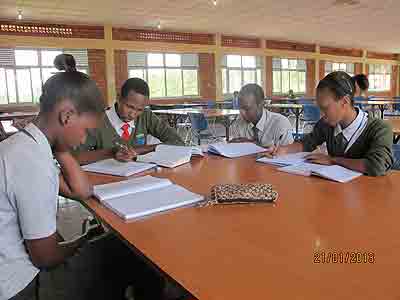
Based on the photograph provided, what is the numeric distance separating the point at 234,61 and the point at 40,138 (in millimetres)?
10804

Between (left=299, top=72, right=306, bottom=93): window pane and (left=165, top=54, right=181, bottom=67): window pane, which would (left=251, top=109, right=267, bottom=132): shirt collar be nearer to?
(left=165, top=54, right=181, bottom=67): window pane

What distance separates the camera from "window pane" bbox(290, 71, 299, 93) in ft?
42.3

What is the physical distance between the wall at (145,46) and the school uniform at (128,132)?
16.8 feet

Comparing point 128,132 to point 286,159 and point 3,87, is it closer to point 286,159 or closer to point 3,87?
point 286,159

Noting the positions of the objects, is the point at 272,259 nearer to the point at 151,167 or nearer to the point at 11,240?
the point at 11,240

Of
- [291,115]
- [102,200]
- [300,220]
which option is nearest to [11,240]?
[102,200]

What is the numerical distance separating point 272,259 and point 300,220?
0.25 meters

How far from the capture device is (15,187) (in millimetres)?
899

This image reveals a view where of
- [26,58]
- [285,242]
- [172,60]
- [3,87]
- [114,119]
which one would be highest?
[172,60]

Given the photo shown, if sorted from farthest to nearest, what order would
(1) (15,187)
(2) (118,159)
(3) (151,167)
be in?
(2) (118,159)
(3) (151,167)
(1) (15,187)

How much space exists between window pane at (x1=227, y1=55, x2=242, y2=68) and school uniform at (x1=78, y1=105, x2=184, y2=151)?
9178 millimetres

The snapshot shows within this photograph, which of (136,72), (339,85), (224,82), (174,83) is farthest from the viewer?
(224,82)

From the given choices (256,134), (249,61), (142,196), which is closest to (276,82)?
(249,61)

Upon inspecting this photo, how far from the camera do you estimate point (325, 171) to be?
4.73ft
